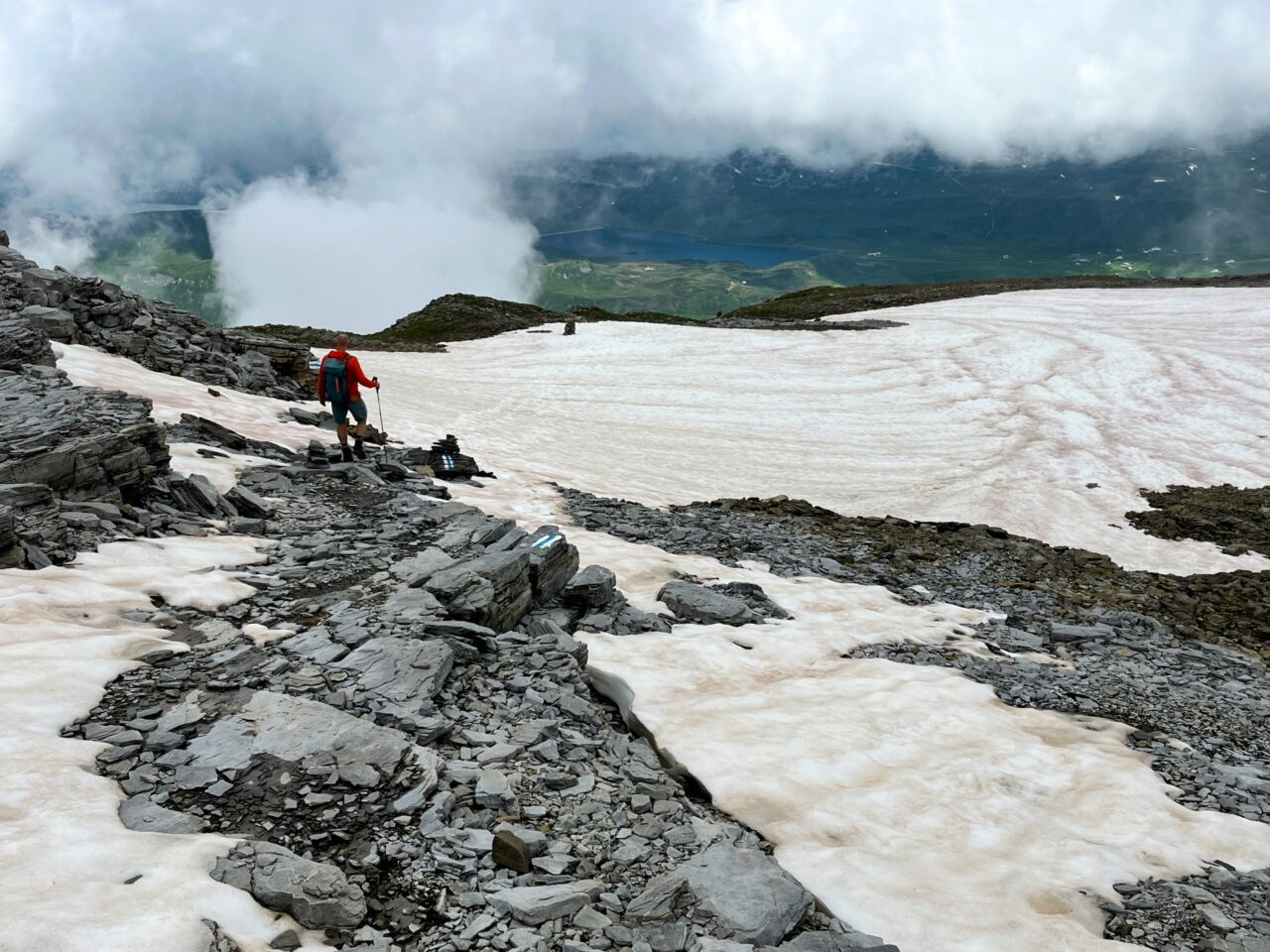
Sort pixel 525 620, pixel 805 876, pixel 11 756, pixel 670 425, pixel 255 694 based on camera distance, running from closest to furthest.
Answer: pixel 11 756 < pixel 805 876 < pixel 255 694 < pixel 525 620 < pixel 670 425

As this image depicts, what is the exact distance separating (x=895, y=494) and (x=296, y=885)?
26.5 metres

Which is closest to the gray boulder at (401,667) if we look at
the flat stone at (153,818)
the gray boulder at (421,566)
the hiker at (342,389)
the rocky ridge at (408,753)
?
the rocky ridge at (408,753)

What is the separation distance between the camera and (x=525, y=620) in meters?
11.1

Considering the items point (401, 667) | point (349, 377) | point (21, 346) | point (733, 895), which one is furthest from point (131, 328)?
point (733, 895)

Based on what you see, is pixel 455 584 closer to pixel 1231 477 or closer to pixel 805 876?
pixel 805 876

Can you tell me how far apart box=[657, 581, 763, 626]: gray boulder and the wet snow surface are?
0.33m

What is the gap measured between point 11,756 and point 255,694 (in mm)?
1939

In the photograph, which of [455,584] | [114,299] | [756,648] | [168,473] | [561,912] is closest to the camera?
[561,912]

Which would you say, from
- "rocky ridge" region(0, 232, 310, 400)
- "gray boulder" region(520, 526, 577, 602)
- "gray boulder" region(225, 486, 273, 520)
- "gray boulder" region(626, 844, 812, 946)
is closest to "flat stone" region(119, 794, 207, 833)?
"gray boulder" region(626, 844, 812, 946)

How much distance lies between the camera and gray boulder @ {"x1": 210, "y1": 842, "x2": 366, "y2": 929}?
17.1ft

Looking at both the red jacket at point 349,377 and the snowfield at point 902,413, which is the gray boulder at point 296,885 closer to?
the red jacket at point 349,377

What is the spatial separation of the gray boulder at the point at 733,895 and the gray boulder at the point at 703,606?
267 inches

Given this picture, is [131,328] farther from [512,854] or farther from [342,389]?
[512,854]

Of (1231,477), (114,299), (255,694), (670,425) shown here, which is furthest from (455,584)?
(1231,477)
